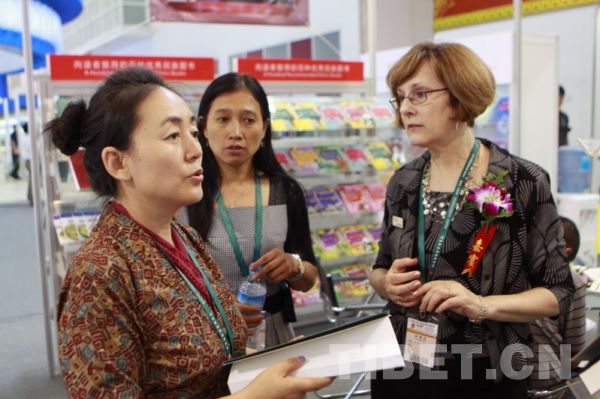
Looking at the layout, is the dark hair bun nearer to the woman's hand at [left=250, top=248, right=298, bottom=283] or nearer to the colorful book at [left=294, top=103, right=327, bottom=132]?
the woman's hand at [left=250, top=248, right=298, bottom=283]

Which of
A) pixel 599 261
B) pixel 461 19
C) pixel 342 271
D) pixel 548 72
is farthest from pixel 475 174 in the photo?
pixel 461 19

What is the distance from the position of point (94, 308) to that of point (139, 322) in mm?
94

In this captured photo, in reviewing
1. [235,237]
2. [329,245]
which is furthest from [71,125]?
[329,245]

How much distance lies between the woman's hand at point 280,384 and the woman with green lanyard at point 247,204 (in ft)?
2.75

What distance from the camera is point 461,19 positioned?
10.2m

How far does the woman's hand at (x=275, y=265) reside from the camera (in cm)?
198

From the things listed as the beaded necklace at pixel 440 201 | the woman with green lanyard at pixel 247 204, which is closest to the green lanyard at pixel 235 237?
the woman with green lanyard at pixel 247 204

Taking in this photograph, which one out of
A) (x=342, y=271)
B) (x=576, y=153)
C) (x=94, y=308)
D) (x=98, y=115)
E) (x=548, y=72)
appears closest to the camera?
(x=94, y=308)

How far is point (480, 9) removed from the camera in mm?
9883

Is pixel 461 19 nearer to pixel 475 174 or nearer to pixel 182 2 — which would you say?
pixel 182 2

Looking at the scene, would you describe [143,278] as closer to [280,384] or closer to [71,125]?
[280,384]

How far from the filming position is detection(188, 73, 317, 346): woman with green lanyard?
2.09 metres

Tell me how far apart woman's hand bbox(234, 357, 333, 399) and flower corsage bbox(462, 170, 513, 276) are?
64 centimetres

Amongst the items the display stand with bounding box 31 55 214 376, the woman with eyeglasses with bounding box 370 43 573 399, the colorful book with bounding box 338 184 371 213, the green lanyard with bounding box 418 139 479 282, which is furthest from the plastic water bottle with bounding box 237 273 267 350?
the colorful book with bounding box 338 184 371 213
